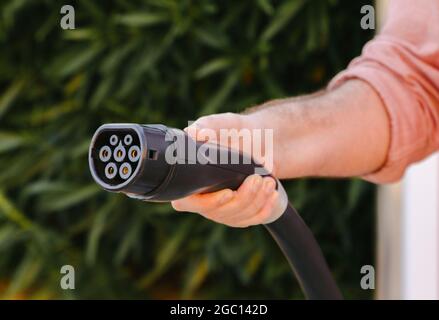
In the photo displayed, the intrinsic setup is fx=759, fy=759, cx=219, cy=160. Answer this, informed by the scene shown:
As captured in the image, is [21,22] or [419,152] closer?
[419,152]

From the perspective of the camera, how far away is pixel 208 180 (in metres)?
0.38

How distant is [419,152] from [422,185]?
2.29 ft

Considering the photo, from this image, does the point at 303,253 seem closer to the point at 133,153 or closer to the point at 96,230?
the point at 133,153

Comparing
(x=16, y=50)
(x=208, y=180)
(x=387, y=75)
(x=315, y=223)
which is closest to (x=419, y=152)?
(x=387, y=75)

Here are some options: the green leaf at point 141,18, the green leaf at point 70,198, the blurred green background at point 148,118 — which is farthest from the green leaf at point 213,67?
the green leaf at point 70,198

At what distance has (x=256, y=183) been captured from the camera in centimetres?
41

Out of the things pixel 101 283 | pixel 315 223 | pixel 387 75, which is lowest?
pixel 101 283

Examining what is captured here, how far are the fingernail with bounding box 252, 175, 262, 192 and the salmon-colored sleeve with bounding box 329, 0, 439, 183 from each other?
317 millimetres

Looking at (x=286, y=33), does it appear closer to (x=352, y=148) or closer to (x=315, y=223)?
(x=315, y=223)

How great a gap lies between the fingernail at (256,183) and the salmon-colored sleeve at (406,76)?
0.32m

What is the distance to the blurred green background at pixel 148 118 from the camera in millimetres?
1751

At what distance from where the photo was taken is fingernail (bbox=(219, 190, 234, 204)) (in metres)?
0.40

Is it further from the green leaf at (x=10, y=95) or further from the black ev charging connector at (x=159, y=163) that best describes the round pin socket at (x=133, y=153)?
the green leaf at (x=10, y=95)

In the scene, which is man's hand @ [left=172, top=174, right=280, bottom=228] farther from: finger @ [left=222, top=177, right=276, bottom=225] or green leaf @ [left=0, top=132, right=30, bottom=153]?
green leaf @ [left=0, top=132, right=30, bottom=153]
